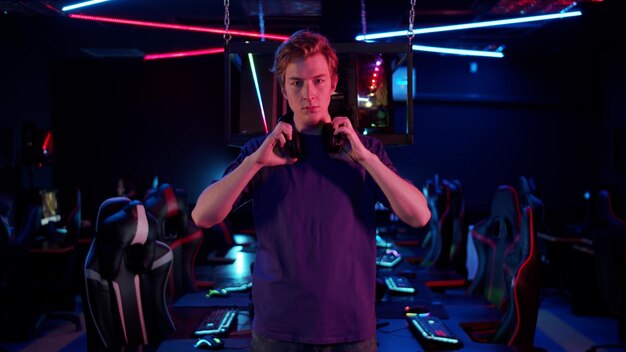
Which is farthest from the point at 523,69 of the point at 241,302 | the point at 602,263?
the point at 241,302

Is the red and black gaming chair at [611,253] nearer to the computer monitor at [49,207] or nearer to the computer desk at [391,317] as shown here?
the computer desk at [391,317]

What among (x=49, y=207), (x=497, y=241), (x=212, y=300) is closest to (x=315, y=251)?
(x=212, y=300)

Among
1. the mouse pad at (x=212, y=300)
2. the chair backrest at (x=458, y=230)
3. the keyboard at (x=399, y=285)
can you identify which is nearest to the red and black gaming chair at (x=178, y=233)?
the mouse pad at (x=212, y=300)

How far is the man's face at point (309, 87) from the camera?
5.03 feet

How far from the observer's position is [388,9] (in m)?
4.84

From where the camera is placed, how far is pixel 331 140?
1491 mm

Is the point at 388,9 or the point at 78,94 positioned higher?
the point at 388,9

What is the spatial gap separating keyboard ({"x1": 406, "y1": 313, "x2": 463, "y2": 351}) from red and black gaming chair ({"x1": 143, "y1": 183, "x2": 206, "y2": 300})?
1386 millimetres

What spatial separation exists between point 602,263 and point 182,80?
557 centimetres

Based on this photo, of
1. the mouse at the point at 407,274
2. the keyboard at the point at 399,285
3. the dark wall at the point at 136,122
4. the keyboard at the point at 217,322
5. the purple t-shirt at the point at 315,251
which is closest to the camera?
the purple t-shirt at the point at 315,251

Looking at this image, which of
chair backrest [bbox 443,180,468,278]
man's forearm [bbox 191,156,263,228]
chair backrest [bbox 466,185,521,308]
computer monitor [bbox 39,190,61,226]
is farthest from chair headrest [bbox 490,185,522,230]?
computer monitor [bbox 39,190,61,226]

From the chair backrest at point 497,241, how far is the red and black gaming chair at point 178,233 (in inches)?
68.2

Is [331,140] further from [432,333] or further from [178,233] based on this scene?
[178,233]

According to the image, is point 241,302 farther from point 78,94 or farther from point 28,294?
point 78,94
